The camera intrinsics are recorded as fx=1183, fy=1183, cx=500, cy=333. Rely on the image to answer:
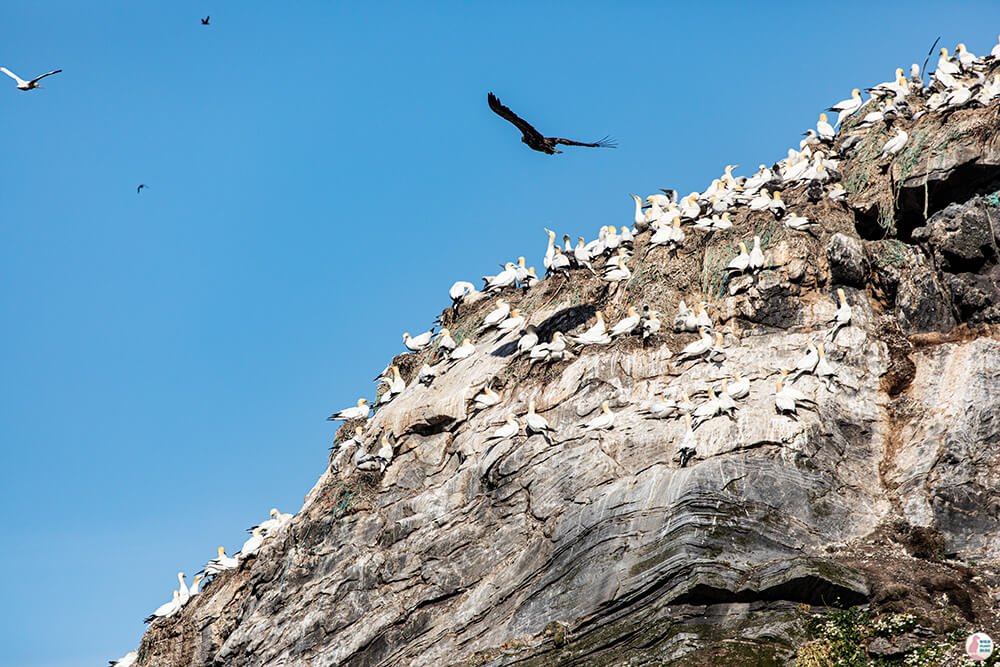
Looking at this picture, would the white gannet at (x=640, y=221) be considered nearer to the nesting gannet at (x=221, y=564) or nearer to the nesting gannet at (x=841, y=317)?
the nesting gannet at (x=841, y=317)

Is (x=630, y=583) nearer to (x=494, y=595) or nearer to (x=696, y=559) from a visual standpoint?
(x=696, y=559)

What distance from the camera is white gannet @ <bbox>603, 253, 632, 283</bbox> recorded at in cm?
2980

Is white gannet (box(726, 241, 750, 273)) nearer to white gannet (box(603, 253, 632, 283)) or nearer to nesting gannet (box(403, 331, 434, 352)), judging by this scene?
white gannet (box(603, 253, 632, 283))

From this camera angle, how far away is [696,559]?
20250 millimetres

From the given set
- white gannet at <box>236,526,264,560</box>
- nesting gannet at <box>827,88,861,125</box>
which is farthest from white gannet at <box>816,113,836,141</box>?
white gannet at <box>236,526,264,560</box>

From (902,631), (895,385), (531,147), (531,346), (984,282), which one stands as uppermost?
(531,147)

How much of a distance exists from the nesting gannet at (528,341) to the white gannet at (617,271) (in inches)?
96.0

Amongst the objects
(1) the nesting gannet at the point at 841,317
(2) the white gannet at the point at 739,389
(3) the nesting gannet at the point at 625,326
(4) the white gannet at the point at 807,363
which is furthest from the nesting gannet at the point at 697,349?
(1) the nesting gannet at the point at 841,317

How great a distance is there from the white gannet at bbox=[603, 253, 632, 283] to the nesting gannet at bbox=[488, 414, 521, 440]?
17.4 feet

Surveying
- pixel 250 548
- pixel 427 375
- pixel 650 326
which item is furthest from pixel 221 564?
pixel 650 326

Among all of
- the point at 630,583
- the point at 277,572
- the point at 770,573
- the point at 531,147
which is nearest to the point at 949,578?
the point at 770,573

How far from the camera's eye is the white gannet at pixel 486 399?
2824 centimetres

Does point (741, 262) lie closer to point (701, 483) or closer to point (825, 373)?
point (825, 373)

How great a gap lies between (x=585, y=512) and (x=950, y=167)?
12.7 m
